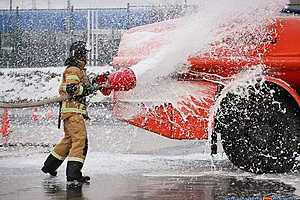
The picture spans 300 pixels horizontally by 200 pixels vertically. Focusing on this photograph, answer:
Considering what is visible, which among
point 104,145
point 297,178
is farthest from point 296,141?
point 104,145

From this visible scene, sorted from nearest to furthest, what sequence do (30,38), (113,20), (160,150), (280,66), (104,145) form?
(280,66)
(160,150)
(104,145)
(113,20)
(30,38)

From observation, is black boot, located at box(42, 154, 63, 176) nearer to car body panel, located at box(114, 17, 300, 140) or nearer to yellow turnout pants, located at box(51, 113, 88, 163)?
yellow turnout pants, located at box(51, 113, 88, 163)

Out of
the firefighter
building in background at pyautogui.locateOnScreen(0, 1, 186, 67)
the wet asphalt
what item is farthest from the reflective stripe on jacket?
building in background at pyautogui.locateOnScreen(0, 1, 186, 67)

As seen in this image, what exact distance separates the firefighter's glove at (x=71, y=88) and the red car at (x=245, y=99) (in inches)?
28.4

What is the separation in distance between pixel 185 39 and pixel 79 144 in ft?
5.10

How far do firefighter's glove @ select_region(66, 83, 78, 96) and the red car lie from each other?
2.37 ft

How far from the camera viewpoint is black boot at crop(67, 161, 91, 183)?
6895 mm

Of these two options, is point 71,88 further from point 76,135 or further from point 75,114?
point 76,135

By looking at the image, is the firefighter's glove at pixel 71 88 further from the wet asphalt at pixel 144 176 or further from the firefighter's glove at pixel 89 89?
the wet asphalt at pixel 144 176

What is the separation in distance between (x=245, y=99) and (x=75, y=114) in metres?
1.77

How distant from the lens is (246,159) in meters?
7.14

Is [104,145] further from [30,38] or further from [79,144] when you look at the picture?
[30,38]

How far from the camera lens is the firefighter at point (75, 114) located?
275 inches

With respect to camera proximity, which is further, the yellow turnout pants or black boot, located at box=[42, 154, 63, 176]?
black boot, located at box=[42, 154, 63, 176]
